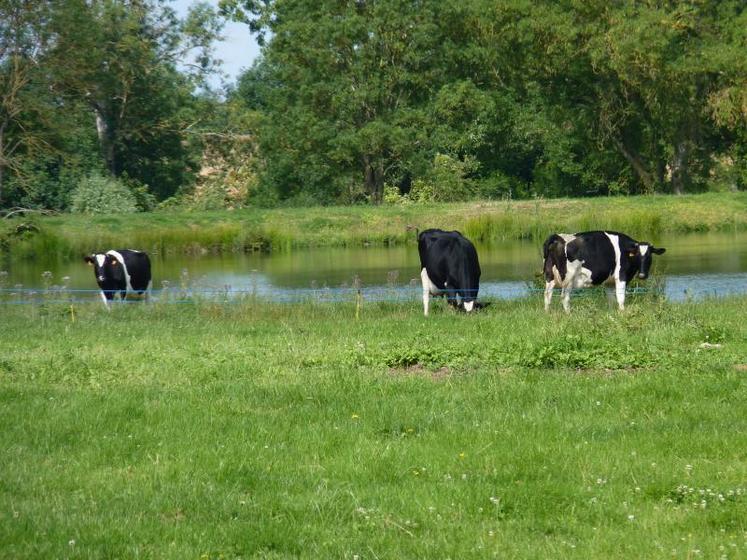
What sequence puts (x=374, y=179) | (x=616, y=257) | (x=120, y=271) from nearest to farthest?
(x=616, y=257) → (x=120, y=271) → (x=374, y=179)

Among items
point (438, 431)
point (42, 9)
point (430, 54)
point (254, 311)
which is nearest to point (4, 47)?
point (42, 9)

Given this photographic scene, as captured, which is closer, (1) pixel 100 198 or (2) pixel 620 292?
(2) pixel 620 292

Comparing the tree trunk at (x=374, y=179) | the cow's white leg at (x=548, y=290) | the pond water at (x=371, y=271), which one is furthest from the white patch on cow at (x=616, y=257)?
the tree trunk at (x=374, y=179)

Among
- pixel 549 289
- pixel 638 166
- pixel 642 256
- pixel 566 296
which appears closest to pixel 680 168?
pixel 638 166

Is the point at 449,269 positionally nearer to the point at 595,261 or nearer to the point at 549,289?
the point at 549,289

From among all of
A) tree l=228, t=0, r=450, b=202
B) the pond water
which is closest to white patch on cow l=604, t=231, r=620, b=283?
the pond water

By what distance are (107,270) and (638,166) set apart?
3660 cm

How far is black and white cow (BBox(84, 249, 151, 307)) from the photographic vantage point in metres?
25.2

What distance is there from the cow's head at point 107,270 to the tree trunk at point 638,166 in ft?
117

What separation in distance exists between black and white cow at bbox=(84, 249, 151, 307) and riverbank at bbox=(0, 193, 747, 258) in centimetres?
1648

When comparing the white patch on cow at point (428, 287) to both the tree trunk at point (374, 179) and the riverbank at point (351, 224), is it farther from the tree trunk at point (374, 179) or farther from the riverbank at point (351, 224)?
the tree trunk at point (374, 179)

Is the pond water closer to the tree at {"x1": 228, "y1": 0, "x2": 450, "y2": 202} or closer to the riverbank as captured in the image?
the riverbank

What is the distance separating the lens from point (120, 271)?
25.5 metres

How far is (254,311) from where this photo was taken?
20344 mm
